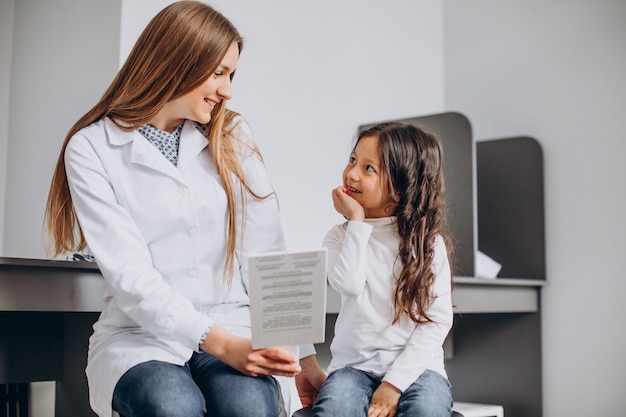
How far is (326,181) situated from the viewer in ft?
9.47

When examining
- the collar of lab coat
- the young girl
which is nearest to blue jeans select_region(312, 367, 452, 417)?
the young girl

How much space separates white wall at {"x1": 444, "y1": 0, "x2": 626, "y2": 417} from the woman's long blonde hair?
1778 millimetres

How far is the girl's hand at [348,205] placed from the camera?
1.56 m

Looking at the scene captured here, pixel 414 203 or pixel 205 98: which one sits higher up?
pixel 205 98

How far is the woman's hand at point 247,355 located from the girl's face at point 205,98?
423 millimetres

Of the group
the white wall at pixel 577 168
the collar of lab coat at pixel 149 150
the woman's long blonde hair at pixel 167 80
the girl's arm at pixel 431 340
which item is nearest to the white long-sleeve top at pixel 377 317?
the girl's arm at pixel 431 340

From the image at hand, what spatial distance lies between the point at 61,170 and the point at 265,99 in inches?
49.8

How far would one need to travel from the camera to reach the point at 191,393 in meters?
1.23

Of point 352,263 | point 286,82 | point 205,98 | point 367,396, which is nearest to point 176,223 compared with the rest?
point 205,98

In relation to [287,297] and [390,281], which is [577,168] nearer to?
[390,281]

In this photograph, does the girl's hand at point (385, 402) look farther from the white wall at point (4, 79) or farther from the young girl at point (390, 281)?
the white wall at point (4, 79)

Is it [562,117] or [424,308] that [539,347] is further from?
[424,308]

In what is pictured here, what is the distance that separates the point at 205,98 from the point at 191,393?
56cm

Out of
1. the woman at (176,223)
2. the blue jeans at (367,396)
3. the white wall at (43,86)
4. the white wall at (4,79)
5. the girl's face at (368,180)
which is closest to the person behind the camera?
the woman at (176,223)
